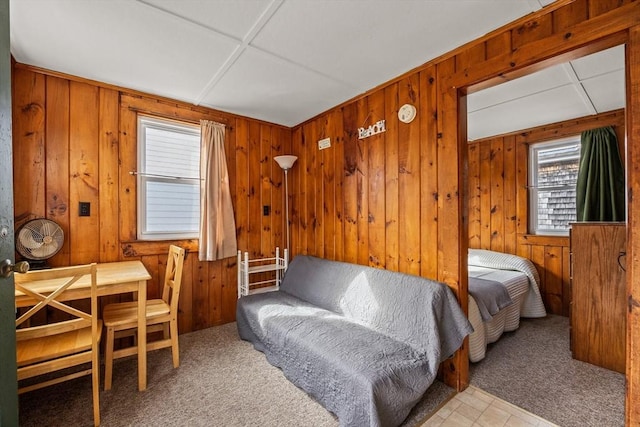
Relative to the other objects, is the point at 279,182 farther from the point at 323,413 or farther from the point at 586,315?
the point at 586,315

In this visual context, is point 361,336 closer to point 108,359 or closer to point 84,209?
point 108,359

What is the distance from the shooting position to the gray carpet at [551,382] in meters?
1.69

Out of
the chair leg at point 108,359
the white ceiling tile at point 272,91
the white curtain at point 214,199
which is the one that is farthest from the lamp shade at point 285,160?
the chair leg at point 108,359

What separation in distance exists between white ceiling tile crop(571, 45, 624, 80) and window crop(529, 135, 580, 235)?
143cm

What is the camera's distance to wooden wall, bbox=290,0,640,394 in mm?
1510

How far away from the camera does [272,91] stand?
102 inches

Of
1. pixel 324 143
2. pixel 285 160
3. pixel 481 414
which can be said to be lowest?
pixel 481 414

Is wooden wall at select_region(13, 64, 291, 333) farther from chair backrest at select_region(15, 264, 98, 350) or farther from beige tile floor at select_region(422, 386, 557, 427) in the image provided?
beige tile floor at select_region(422, 386, 557, 427)

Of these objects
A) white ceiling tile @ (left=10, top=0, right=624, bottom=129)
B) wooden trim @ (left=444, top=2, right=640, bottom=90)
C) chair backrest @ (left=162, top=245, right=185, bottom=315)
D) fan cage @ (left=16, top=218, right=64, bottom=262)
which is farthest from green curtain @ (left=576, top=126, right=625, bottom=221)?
fan cage @ (left=16, top=218, right=64, bottom=262)

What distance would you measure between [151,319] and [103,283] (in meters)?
0.49

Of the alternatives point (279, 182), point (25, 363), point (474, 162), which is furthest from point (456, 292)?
point (474, 162)

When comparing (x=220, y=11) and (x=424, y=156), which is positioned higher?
(x=220, y=11)

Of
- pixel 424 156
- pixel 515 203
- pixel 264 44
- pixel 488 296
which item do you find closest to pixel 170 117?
pixel 264 44

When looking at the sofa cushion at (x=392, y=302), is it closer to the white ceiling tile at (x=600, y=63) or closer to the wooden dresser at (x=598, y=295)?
the wooden dresser at (x=598, y=295)
